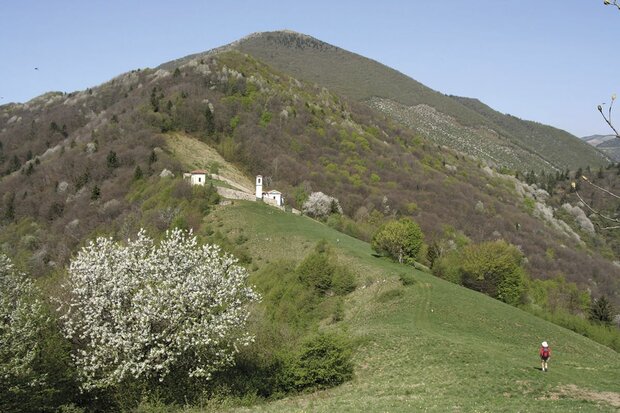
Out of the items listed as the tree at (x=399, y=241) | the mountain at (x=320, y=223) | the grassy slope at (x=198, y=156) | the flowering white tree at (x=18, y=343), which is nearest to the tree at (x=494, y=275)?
the mountain at (x=320, y=223)

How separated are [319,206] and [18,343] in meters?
76.2

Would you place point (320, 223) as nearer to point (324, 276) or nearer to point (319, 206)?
point (319, 206)

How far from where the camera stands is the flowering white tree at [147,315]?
24.3 m

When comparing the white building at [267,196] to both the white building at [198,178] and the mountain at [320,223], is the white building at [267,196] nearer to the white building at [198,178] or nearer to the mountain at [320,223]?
the mountain at [320,223]

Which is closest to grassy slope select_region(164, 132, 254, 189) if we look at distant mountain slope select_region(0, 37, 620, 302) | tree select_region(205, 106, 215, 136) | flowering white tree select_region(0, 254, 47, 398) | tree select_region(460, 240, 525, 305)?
distant mountain slope select_region(0, 37, 620, 302)

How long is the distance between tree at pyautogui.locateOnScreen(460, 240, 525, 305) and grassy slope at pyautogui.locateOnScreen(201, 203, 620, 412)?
13292mm

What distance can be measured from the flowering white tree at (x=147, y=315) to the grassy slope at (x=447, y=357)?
4454 millimetres

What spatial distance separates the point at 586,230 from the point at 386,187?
96171mm

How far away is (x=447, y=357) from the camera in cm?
3056

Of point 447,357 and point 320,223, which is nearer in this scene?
point 447,357

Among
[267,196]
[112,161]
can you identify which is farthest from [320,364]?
[112,161]

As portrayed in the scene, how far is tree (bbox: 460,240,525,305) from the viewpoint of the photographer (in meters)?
65.2

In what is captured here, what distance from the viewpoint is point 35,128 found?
167625 millimetres

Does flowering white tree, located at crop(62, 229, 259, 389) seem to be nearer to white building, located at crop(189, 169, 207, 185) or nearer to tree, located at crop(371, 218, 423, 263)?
tree, located at crop(371, 218, 423, 263)
